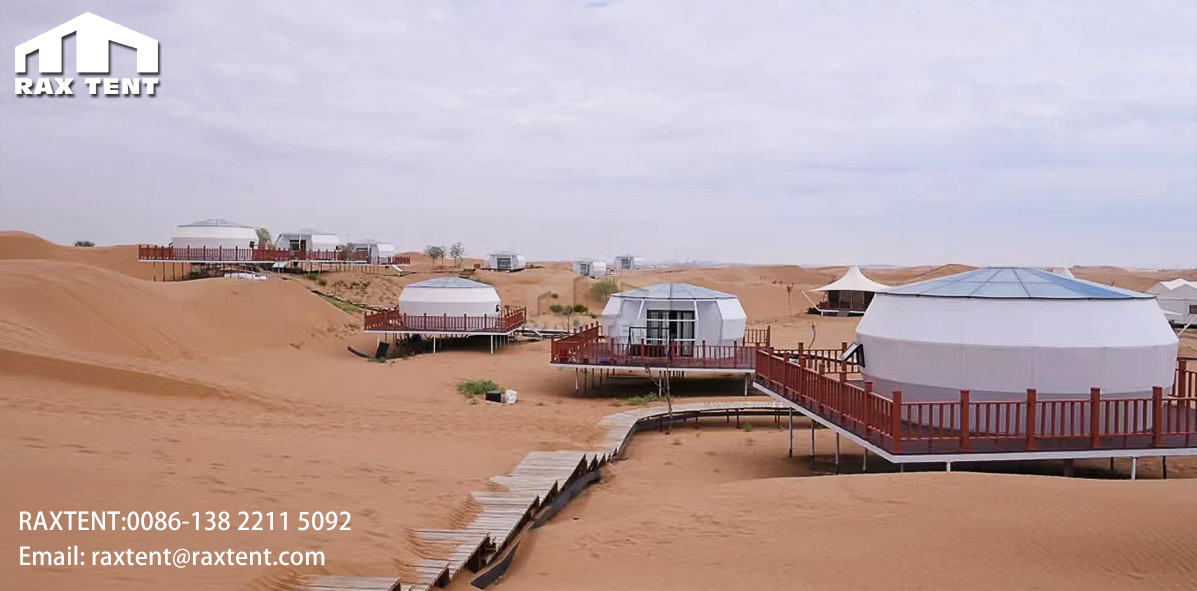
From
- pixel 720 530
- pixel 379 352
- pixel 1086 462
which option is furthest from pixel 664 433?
pixel 379 352

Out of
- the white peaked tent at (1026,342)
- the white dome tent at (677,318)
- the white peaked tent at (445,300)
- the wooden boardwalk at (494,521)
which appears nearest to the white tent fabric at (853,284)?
the white peaked tent at (445,300)

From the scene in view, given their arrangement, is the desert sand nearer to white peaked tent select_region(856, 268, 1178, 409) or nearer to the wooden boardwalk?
the wooden boardwalk

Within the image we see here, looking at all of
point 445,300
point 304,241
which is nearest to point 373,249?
point 304,241

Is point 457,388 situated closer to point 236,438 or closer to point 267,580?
→ point 236,438

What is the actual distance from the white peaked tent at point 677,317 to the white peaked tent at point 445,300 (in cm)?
1089

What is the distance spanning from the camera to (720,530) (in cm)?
1066

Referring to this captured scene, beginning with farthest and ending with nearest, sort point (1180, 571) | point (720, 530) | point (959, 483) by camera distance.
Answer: point (959, 483) → point (720, 530) → point (1180, 571)

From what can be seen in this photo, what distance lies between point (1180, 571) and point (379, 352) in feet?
98.3

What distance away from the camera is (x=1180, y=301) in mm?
47594

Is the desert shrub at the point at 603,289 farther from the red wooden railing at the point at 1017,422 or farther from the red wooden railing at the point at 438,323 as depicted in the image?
the red wooden railing at the point at 1017,422

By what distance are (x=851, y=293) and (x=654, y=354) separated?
116ft

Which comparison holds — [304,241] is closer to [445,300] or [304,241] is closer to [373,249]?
[373,249]

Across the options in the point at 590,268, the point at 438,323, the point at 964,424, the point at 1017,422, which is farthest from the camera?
the point at 590,268

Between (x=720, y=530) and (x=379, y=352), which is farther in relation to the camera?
(x=379, y=352)
